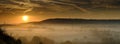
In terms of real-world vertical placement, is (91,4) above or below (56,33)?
above

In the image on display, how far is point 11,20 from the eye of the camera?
8.68 ft

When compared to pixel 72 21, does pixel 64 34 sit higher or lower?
lower

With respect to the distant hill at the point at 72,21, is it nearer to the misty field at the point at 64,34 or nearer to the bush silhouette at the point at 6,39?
the misty field at the point at 64,34

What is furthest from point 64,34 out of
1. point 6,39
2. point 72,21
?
point 6,39

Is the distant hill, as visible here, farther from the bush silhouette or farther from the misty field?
the bush silhouette

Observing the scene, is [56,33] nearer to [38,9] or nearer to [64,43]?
[64,43]

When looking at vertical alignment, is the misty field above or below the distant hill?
below

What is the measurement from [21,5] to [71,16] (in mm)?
515

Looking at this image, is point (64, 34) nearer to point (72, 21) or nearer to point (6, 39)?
point (72, 21)

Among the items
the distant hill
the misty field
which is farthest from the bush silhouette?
the distant hill

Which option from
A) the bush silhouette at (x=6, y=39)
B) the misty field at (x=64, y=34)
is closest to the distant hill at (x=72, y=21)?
the misty field at (x=64, y=34)

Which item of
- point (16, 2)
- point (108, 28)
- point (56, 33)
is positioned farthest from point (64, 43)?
point (16, 2)

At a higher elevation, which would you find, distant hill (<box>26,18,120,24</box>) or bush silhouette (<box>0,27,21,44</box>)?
distant hill (<box>26,18,120,24</box>)

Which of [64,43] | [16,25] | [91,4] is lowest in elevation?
[64,43]
